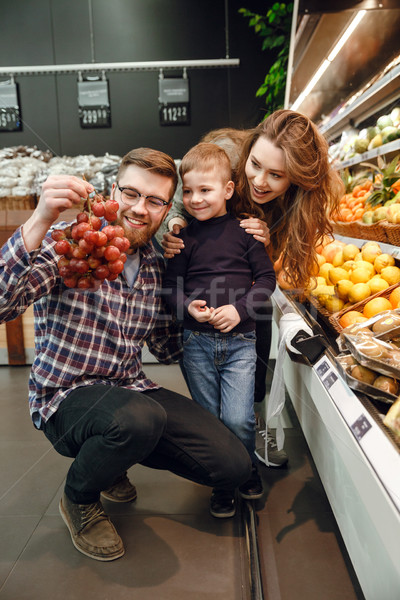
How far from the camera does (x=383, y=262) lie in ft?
6.24

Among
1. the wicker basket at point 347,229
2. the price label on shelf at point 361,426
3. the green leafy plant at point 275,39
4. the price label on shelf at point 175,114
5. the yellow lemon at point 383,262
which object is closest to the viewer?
the price label on shelf at point 361,426

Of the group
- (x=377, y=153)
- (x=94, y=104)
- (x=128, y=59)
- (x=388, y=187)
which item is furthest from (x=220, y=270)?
(x=128, y=59)

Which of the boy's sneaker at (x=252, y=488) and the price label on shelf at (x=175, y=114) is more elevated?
the price label on shelf at (x=175, y=114)

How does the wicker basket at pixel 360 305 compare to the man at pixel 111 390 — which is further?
the wicker basket at pixel 360 305

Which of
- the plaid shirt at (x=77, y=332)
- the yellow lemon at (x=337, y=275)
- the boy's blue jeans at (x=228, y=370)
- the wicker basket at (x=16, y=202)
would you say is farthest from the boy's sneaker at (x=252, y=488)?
the wicker basket at (x=16, y=202)

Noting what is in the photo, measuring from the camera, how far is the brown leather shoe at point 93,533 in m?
1.58

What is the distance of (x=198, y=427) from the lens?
64.4 inches

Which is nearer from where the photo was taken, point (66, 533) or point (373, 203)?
point (66, 533)

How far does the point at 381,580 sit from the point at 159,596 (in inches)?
25.9

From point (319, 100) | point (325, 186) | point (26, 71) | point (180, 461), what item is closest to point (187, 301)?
point (180, 461)

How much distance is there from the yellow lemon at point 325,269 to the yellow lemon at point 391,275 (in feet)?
1.17

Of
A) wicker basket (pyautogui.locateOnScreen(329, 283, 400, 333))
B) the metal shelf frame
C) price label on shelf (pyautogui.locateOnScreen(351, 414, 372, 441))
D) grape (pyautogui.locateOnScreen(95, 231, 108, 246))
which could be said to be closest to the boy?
wicker basket (pyautogui.locateOnScreen(329, 283, 400, 333))

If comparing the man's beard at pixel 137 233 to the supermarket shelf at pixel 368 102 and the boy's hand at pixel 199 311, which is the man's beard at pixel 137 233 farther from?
the supermarket shelf at pixel 368 102

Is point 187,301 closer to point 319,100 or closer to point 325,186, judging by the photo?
point 325,186
